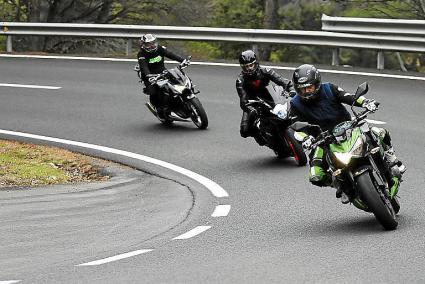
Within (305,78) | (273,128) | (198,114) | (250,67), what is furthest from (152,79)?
(305,78)

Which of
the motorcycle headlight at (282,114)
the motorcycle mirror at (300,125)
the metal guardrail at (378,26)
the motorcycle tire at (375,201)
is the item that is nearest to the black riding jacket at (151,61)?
the motorcycle headlight at (282,114)

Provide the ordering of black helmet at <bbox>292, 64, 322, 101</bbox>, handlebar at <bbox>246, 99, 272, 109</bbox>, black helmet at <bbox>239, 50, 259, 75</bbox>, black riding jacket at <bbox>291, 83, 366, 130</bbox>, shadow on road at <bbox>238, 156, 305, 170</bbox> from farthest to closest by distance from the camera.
A: handlebar at <bbox>246, 99, 272, 109</bbox> < black helmet at <bbox>239, 50, 259, 75</bbox> < shadow on road at <bbox>238, 156, 305, 170</bbox> < black riding jacket at <bbox>291, 83, 366, 130</bbox> < black helmet at <bbox>292, 64, 322, 101</bbox>

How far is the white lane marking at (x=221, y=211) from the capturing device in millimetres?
11972

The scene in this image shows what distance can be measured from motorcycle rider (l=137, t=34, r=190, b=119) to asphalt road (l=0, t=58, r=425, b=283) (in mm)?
451

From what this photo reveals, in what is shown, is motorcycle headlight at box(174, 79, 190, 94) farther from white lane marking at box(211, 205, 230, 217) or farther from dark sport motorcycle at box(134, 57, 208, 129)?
white lane marking at box(211, 205, 230, 217)

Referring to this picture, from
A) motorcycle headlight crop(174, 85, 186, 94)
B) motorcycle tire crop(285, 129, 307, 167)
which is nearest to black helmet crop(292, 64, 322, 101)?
motorcycle tire crop(285, 129, 307, 167)

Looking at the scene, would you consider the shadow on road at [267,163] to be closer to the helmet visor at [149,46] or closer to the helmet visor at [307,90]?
the helmet visor at [149,46]

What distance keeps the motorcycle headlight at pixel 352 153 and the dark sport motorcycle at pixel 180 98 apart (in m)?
7.21

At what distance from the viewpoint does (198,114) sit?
698 inches

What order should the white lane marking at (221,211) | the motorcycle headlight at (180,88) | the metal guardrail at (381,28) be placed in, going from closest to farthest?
the white lane marking at (221,211), the motorcycle headlight at (180,88), the metal guardrail at (381,28)

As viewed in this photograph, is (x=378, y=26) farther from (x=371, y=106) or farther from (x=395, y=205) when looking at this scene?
(x=371, y=106)

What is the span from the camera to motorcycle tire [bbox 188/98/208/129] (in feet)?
57.9

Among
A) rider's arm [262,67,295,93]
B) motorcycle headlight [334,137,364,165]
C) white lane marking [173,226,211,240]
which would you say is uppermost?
motorcycle headlight [334,137,364,165]

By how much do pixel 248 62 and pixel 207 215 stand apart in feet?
12.4
